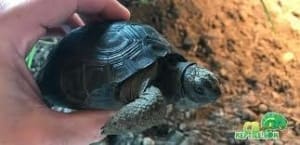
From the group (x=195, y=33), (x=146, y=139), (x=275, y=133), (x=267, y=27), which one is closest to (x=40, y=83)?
(x=146, y=139)

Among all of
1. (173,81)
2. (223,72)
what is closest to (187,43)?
(223,72)

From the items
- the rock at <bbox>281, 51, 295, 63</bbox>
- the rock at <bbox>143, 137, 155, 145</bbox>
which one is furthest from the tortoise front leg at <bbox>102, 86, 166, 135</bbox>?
the rock at <bbox>281, 51, 295, 63</bbox>

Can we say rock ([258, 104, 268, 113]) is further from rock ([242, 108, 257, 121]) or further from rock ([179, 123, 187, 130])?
rock ([179, 123, 187, 130])

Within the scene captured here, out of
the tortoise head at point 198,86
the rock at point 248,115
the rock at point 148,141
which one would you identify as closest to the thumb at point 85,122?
the tortoise head at point 198,86

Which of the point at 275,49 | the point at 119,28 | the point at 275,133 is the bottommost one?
the point at 275,133

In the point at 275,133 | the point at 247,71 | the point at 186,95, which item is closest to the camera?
the point at 186,95

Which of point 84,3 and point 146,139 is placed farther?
point 146,139

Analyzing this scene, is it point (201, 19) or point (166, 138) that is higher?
point (201, 19)

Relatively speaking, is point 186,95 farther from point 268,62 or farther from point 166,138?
point 268,62
